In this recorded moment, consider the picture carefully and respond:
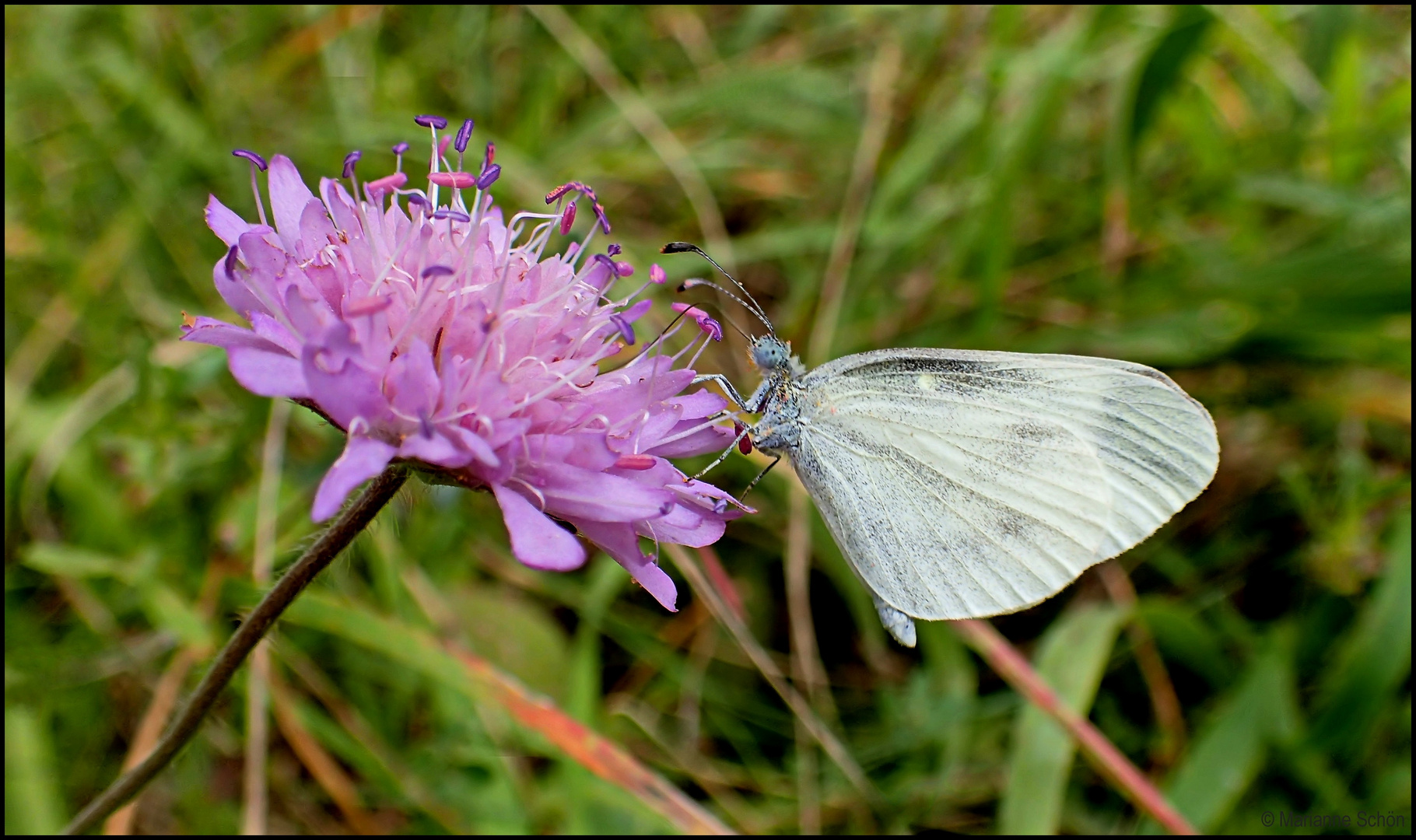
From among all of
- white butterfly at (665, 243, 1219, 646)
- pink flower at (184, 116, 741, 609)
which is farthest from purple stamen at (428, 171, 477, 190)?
white butterfly at (665, 243, 1219, 646)

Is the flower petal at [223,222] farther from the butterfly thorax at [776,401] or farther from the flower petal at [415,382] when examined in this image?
the butterfly thorax at [776,401]

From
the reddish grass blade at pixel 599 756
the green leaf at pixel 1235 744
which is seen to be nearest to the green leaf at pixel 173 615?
the reddish grass blade at pixel 599 756

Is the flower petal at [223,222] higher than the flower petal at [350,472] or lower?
higher

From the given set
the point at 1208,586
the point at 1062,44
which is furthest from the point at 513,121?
the point at 1208,586

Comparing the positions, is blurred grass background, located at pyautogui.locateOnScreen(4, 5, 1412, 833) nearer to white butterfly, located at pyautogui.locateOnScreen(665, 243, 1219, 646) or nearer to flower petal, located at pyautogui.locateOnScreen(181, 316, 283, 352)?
flower petal, located at pyautogui.locateOnScreen(181, 316, 283, 352)

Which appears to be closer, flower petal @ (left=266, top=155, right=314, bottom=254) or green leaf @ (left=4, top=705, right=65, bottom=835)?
flower petal @ (left=266, top=155, right=314, bottom=254)

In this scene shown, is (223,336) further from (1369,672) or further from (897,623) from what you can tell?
→ (1369,672)
